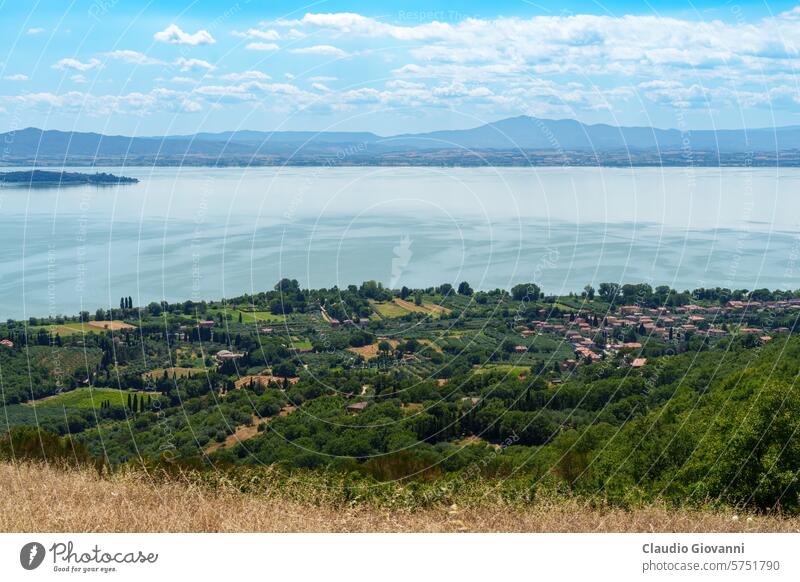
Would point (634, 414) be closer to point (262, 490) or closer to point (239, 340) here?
point (239, 340)

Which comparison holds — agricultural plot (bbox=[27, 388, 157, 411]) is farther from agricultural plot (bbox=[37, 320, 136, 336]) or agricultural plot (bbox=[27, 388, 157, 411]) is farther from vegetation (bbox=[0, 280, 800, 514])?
agricultural plot (bbox=[37, 320, 136, 336])

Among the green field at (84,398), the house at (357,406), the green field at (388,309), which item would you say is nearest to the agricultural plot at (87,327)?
the green field at (84,398)

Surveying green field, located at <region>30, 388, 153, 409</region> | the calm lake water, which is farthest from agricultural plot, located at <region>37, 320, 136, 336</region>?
green field, located at <region>30, 388, 153, 409</region>

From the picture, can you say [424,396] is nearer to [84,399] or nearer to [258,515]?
[84,399]

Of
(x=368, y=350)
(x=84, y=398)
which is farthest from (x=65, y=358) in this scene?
(x=368, y=350)

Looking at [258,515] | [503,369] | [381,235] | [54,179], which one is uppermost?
[54,179]

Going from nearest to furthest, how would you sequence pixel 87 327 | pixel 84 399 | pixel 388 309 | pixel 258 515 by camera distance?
pixel 258 515 < pixel 84 399 < pixel 388 309 < pixel 87 327
